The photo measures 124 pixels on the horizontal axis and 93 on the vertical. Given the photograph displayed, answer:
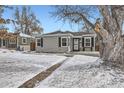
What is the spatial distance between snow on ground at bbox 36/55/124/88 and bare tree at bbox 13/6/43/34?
2.77 ft

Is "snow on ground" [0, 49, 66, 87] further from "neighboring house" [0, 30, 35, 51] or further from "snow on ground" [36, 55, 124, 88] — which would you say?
"snow on ground" [36, 55, 124, 88]

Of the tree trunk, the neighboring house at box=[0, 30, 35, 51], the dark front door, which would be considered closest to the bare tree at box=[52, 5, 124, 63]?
the tree trunk

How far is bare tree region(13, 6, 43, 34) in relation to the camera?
5550 mm

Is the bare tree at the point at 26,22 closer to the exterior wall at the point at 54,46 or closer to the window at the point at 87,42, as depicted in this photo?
the exterior wall at the point at 54,46

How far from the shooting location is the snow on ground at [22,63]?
5516 mm

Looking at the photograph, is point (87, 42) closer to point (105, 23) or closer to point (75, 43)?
point (75, 43)

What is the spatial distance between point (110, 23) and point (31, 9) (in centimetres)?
145

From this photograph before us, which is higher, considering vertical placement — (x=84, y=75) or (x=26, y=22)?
(x=26, y=22)

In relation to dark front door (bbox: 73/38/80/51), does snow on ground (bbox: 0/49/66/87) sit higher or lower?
lower

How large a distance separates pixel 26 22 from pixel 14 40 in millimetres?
371

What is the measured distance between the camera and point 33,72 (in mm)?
5652

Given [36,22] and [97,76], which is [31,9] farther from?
[97,76]

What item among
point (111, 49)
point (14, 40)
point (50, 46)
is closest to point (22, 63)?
point (14, 40)

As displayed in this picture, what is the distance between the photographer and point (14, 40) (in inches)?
223
